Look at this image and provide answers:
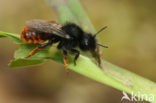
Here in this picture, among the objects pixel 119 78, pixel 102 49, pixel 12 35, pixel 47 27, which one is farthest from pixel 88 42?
pixel 102 49

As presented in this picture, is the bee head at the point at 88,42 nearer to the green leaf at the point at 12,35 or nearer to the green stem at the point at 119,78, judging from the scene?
the green stem at the point at 119,78

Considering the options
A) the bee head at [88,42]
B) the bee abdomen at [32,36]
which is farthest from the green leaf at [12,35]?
the bee head at [88,42]

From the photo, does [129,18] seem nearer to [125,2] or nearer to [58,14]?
[125,2]

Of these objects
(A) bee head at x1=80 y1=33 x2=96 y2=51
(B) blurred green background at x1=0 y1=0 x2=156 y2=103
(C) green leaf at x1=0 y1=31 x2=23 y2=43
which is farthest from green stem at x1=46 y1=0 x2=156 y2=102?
(B) blurred green background at x1=0 y1=0 x2=156 y2=103

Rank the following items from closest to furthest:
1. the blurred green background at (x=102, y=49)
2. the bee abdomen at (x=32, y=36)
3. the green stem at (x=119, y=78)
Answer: the green stem at (x=119, y=78) → the bee abdomen at (x=32, y=36) → the blurred green background at (x=102, y=49)

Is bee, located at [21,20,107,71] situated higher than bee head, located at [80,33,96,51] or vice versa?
bee, located at [21,20,107,71]

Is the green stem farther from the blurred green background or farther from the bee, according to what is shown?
the blurred green background
